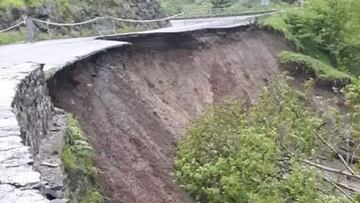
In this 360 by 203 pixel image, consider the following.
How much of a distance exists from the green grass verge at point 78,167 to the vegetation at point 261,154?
9.14 ft

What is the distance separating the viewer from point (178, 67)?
1767 centimetres

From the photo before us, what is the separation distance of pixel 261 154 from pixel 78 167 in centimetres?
408

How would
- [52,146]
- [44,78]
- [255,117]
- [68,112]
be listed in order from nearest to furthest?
[52,146] → [44,78] → [68,112] → [255,117]

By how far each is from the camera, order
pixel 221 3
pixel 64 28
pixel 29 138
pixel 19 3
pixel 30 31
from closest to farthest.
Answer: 1. pixel 29 138
2. pixel 30 31
3. pixel 19 3
4. pixel 64 28
5. pixel 221 3

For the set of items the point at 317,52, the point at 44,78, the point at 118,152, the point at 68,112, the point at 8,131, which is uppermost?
the point at 8,131

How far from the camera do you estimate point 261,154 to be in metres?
11.4

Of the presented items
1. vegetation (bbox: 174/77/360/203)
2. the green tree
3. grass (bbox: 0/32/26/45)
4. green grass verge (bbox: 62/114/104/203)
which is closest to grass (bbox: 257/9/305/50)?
grass (bbox: 0/32/26/45)

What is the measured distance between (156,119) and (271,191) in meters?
3.66

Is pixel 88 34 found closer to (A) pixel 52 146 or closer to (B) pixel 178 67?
(B) pixel 178 67

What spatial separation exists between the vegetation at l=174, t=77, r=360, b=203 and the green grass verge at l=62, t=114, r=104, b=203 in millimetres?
2785

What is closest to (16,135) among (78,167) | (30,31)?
(78,167)

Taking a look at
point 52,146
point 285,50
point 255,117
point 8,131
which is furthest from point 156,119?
point 285,50

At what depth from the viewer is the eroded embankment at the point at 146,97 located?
1085 cm

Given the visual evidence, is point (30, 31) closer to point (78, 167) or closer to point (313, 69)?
point (78, 167)
